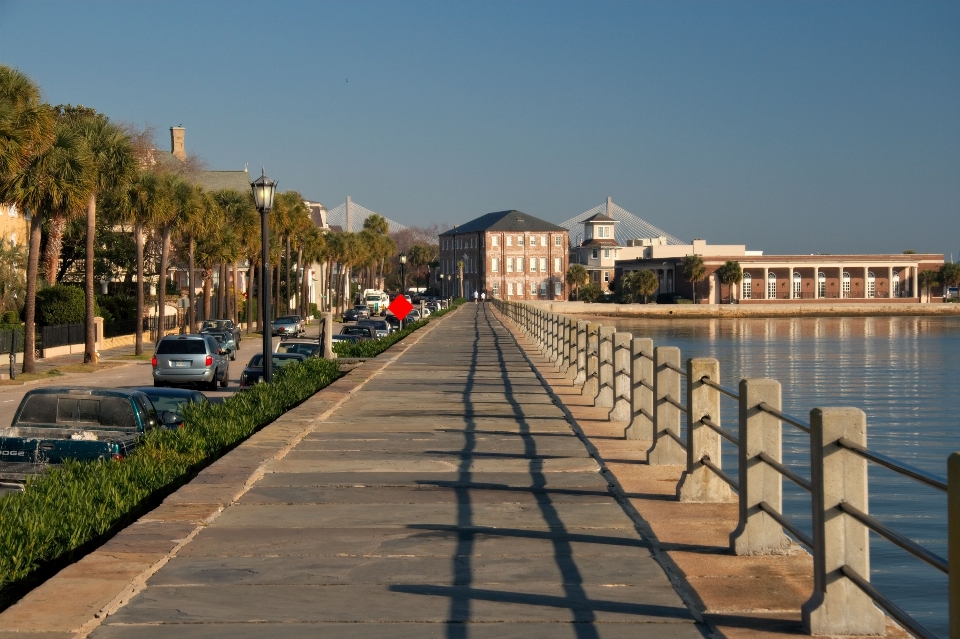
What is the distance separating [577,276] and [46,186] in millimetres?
131093

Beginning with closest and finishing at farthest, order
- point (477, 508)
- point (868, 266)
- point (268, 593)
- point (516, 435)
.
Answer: point (268, 593), point (477, 508), point (516, 435), point (868, 266)

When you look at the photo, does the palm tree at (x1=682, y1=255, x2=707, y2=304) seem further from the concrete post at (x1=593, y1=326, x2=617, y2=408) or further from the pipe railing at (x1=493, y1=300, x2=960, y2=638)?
the pipe railing at (x1=493, y1=300, x2=960, y2=638)

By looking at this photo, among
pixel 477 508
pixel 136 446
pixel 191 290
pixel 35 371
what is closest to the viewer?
pixel 477 508

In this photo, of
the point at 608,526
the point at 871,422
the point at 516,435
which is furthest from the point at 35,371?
the point at 608,526

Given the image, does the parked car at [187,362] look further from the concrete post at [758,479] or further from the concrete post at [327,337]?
the concrete post at [758,479]

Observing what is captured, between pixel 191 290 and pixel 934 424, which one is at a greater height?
pixel 191 290

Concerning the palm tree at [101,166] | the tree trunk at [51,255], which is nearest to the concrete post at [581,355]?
the palm tree at [101,166]

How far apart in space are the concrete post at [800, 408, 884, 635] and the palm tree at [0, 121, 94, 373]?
126ft

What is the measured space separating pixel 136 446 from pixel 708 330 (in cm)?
10878

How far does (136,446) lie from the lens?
13070 millimetres

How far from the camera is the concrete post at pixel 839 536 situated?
19.6 ft

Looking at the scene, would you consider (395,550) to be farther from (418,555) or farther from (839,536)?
(839,536)

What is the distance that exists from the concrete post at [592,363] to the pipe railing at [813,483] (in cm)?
779

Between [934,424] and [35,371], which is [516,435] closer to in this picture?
[934,424]
